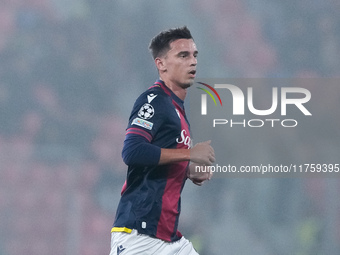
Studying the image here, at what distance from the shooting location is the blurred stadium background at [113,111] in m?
6.25

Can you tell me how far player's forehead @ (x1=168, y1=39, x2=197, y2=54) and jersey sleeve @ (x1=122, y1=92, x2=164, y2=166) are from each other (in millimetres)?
325

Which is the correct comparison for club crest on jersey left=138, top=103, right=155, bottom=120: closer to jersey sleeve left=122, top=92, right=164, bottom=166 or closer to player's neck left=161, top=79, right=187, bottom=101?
jersey sleeve left=122, top=92, right=164, bottom=166

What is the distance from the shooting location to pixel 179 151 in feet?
7.95

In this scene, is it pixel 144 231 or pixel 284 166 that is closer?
pixel 144 231

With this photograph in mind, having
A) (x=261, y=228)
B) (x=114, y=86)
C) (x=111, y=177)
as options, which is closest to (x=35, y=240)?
(x=111, y=177)

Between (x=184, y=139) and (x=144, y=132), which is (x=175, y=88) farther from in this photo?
(x=144, y=132)

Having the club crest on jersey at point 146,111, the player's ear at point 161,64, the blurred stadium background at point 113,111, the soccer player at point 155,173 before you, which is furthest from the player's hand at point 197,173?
the blurred stadium background at point 113,111

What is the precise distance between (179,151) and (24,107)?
4.38 metres

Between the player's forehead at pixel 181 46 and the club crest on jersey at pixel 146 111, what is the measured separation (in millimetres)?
402

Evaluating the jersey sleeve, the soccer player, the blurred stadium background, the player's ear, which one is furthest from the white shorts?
the blurred stadium background

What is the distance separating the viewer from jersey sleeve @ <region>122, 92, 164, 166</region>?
239cm

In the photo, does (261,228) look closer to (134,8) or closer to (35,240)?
(35,240)

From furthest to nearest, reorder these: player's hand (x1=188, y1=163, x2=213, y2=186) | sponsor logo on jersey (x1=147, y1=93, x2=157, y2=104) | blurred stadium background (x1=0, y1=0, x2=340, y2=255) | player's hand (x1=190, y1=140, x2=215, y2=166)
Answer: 1. blurred stadium background (x1=0, y1=0, x2=340, y2=255)
2. player's hand (x1=188, y1=163, x2=213, y2=186)
3. sponsor logo on jersey (x1=147, y1=93, x2=157, y2=104)
4. player's hand (x1=190, y1=140, x2=215, y2=166)

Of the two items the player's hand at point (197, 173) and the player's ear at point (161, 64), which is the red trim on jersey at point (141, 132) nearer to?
the player's hand at point (197, 173)
